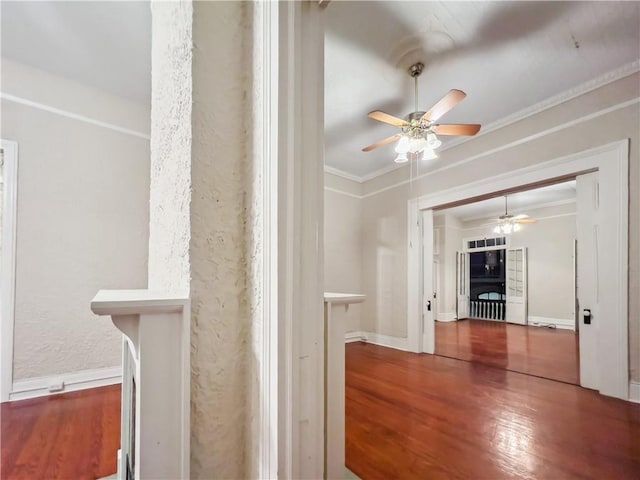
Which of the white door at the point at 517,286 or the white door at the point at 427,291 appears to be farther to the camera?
the white door at the point at 517,286

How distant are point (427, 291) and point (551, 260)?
16.0 ft

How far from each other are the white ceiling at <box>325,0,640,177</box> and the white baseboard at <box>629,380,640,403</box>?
104 inches

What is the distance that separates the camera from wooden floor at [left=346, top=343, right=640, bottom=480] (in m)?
1.54

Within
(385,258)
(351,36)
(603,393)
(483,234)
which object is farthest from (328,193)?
(483,234)

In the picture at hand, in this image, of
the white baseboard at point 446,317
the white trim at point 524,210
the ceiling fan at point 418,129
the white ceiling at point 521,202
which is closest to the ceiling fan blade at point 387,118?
the ceiling fan at point 418,129

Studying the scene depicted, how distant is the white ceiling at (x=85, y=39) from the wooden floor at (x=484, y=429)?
318 cm

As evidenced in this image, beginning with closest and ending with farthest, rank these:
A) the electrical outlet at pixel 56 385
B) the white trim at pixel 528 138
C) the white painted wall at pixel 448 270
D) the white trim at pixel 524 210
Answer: the electrical outlet at pixel 56 385 → the white trim at pixel 528 138 → the white trim at pixel 524 210 → the white painted wall at pixel 448 270

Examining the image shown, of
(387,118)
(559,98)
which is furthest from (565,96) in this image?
(387,118)

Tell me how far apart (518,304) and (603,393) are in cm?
541

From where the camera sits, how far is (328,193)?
4.61 meters

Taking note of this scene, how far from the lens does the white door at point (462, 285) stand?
802 cm

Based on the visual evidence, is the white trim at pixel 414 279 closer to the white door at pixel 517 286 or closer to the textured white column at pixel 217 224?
the textured white column at pixel 217 224

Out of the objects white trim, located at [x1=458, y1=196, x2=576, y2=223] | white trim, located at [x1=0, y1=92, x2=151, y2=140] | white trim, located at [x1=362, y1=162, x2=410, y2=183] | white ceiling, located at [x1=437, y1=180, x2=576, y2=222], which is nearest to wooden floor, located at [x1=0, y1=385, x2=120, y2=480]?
white trim, located at [x1=0, y1=92, x2=151, y2=140]

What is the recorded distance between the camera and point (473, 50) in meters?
2.29
